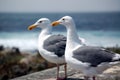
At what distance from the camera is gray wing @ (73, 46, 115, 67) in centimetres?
334

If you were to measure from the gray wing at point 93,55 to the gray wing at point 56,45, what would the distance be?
1.34ft

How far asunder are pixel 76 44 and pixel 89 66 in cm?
29

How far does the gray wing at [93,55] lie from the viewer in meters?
3.34

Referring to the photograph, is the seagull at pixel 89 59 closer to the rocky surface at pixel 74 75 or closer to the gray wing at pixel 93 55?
the gray wing at pixel 93 55

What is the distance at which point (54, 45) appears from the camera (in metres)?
3.87

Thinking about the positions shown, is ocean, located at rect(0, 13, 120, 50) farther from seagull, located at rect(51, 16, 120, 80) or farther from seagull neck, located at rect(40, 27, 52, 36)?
seagull, located at rect(51, 16, 120, 80)

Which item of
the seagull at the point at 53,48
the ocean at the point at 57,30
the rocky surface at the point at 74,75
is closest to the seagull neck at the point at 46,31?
the seagull at the point at 53,48

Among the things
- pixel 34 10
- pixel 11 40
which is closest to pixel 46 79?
pixel 11 40

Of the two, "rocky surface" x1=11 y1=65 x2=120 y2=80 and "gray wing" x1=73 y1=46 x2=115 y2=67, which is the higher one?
"gray wing" x1=73 y1=46 x2=115 y2=67

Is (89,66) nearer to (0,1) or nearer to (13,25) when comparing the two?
(0,1)

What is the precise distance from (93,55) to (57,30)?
7.96m

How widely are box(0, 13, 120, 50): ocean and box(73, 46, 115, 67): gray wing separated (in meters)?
6.13

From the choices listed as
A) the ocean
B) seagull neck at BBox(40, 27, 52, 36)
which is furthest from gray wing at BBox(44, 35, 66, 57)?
the ocean

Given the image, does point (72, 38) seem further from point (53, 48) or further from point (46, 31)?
point (46, 31)
